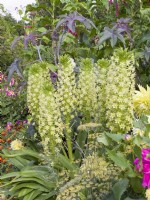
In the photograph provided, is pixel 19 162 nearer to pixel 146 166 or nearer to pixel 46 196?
pixel 46 196

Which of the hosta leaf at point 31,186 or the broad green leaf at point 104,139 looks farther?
the hosta leaf at point 31,186

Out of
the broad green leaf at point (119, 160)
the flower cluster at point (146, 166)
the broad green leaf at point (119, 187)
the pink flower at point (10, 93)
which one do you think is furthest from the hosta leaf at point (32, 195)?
the pink flower at point (10, 93)

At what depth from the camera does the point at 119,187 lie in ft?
7.16

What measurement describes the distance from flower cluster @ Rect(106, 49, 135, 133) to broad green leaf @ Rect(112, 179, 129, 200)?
14.6 inches

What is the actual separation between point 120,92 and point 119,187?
0.54 meters

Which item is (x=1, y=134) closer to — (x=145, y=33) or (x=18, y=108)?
(x=18, y=108)

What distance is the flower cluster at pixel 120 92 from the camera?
7.85ft

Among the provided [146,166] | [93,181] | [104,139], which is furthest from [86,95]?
[146,166]

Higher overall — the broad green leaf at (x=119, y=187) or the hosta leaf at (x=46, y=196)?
the broad green leaf at (x=119, y=187)

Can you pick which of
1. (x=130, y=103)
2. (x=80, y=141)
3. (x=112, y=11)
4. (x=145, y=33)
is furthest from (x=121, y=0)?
(x=130, y=103)

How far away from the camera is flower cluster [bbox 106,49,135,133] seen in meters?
2.39

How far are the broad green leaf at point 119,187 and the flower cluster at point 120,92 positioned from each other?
1.21 feet

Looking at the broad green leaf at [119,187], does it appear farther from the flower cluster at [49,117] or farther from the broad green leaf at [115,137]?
the flower cluster at [49,117]

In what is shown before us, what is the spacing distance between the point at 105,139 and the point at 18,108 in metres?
4.35
